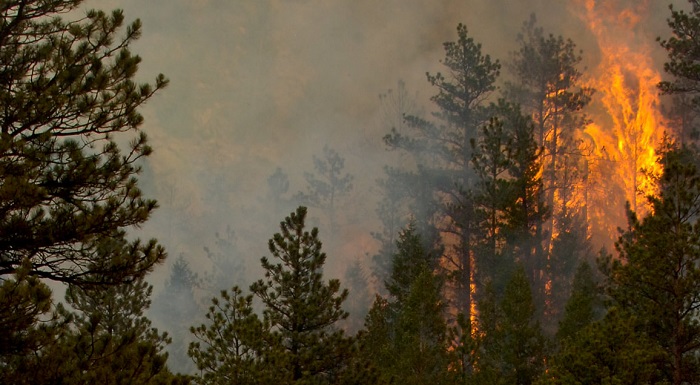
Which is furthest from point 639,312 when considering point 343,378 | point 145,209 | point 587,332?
point 145,209

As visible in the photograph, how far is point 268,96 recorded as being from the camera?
188ft

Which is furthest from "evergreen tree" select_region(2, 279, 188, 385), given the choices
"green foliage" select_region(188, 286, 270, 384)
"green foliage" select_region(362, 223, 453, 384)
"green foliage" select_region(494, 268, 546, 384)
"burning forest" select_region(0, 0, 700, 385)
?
"green foliage" select_region(494, 268, 546, 384)

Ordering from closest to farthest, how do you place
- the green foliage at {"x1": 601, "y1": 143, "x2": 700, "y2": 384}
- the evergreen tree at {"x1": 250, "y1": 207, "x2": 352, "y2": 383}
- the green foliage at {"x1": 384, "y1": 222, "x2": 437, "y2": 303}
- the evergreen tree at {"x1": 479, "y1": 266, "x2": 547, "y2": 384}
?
the green foliage at {"x1": 601, "y1": 143, "x2": 700, "y2": 384}, the evergreen tree at {"x1": 250, "y1": 207, "x2": 352, "y2": 383}, the evergreen tree at {"x1": 479, "y1": 266, "x2": 547, "y2": 384}, the green foliage at {"x1": 384, "y1": 222, "x2": 437, "y2": 303}

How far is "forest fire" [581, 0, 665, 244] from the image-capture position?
38959mm

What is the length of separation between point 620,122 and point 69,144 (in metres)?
39.6

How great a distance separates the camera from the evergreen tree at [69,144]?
23.4 feet

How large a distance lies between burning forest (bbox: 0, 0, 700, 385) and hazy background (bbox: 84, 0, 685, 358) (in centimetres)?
20

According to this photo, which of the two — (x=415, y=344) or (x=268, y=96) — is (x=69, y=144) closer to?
(x=415, y=344)

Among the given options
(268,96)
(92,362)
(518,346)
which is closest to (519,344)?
(518,346)

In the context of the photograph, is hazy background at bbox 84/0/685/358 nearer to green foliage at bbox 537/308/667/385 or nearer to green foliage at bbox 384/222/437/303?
green foliage at bbox 384/222/437/303

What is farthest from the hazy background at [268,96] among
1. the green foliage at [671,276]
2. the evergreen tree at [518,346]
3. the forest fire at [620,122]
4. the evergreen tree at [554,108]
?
the green foliage at [671,276]

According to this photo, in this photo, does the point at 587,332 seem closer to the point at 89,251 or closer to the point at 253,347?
the point at 253,347

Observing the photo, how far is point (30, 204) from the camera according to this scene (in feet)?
22.0

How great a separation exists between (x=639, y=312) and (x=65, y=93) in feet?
34.4
